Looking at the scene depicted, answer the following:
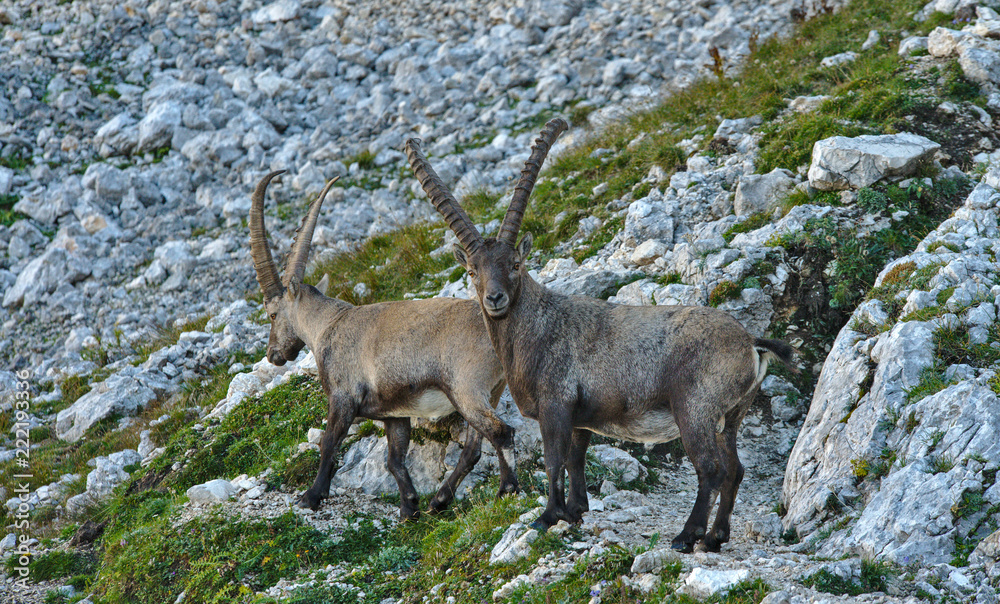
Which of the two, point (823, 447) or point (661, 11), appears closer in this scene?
point (823, 447)

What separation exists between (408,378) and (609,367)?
7.88 feet

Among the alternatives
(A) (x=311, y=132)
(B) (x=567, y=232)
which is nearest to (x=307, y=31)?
(A) (x=311, y=132)

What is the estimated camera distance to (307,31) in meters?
20.8

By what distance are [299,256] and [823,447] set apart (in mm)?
6750

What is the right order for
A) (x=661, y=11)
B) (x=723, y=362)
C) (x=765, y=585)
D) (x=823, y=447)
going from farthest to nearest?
(x=661, y=11) → (x=823, y=447) → (x=723, y=362) → (x=765, y=585)

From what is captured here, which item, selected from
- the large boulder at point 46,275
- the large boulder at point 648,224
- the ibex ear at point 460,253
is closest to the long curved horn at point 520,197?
the ibex ear at point 460,253

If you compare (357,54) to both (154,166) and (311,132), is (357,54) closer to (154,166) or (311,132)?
(311,132)

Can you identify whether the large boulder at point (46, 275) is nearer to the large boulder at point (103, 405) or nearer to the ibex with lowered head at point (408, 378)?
the large boulder at point (103, 405)

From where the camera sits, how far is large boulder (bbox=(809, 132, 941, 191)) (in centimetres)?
950

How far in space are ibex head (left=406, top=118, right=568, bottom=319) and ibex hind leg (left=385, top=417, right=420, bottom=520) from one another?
2121mm

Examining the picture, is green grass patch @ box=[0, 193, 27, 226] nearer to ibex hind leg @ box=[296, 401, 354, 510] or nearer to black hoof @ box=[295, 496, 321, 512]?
ibex hind leg @ box=[296, 401, 354, 510]

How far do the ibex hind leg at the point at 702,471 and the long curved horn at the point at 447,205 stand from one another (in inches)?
103

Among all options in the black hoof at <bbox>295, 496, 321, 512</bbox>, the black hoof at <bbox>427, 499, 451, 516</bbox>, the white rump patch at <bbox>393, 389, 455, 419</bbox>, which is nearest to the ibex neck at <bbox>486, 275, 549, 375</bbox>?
the white rump patch at <bbox>393, 389, 455, 419</bbox>

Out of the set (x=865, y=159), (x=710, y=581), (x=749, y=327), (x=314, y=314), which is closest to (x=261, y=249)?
(x=314, y=314)
